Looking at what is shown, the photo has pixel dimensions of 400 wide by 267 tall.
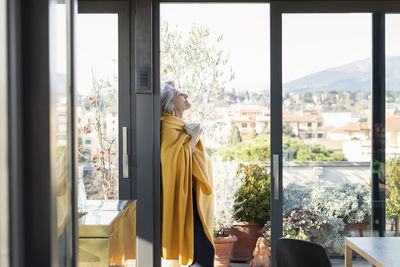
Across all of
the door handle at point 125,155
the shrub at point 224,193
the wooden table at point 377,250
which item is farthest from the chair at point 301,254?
the shrub at point 224,193

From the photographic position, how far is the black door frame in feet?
11.1

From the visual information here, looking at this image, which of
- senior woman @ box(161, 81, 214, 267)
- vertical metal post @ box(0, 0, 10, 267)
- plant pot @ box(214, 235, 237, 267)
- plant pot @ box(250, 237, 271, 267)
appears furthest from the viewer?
plant pot @ box(214, 235, 237, 267)

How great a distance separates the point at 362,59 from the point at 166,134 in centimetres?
159

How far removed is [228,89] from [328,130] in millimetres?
2148

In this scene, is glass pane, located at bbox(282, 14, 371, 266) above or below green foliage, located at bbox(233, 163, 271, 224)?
above

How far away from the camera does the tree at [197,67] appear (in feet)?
16.7

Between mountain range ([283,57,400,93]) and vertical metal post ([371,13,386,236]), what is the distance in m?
0.05

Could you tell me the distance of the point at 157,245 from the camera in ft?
11.0

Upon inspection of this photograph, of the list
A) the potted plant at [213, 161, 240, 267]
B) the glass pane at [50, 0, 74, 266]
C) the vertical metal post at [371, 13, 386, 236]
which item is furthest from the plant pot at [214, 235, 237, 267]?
the glass pane at [50, 0, 74, 266]

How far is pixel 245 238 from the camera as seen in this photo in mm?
4781

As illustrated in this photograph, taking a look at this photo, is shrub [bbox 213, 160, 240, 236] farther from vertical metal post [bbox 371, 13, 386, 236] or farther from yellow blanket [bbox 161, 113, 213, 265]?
vertical metal post [bbox 371, 13, 386, 236]

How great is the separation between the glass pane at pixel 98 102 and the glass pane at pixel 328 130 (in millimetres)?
1278

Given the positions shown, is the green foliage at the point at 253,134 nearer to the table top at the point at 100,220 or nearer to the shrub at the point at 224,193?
the shrub at the point at 224,193

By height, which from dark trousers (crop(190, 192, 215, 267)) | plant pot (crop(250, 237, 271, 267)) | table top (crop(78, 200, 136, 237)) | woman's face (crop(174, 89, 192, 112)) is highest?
woman's face (crop(174, 89, 192, 112))
